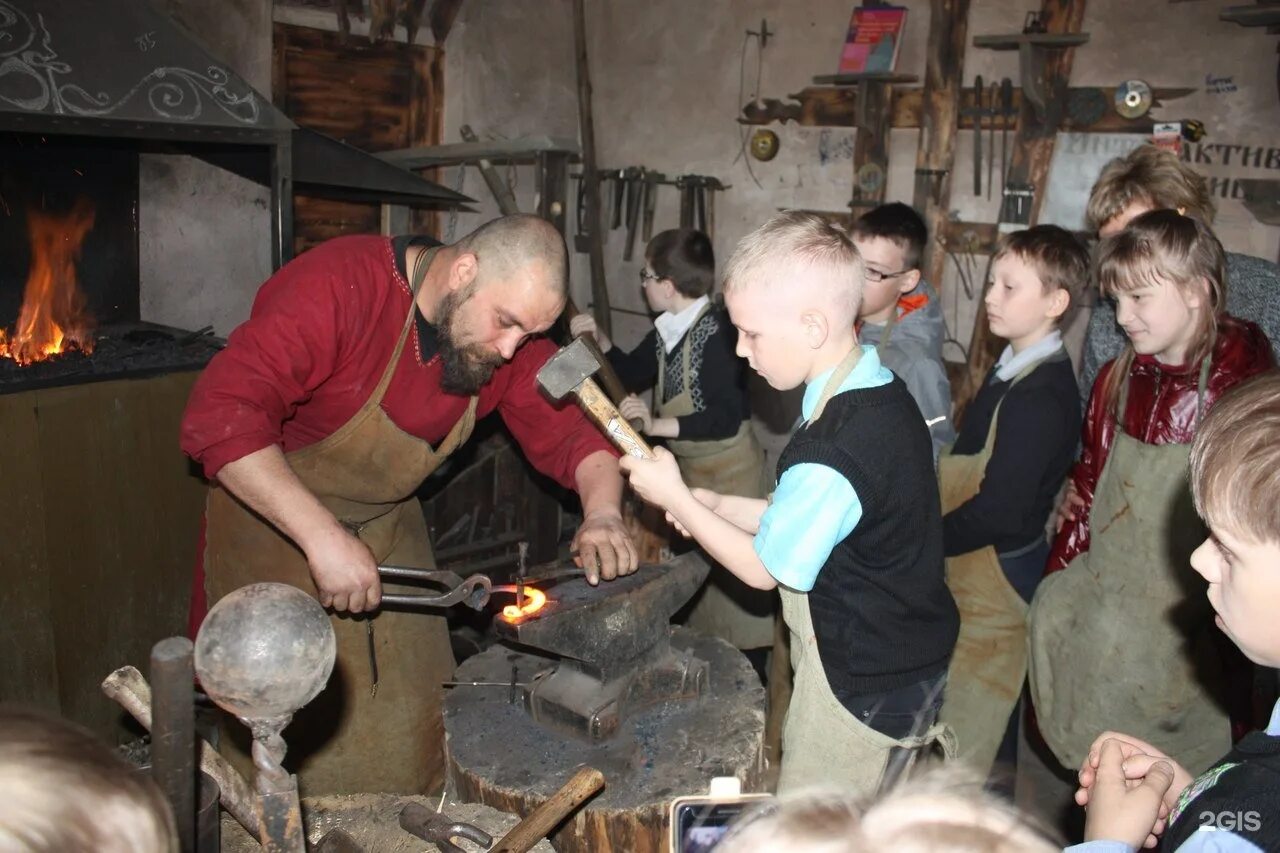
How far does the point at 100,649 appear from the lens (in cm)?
391

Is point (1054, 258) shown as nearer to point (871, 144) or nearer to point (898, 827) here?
point (898, 827)

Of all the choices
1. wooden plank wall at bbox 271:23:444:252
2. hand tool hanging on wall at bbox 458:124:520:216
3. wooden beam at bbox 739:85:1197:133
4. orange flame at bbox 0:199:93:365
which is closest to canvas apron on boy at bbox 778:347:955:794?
orange flame at bbox 0:199:93:365

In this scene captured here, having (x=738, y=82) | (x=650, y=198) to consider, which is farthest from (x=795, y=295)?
(x=650, y=198)

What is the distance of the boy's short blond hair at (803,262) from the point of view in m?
2.07

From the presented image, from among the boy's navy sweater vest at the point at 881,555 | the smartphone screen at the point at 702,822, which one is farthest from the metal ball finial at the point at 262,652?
the boy's navy sweater vest at the point at 881,555

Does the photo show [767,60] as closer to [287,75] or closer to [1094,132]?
[1094,132]

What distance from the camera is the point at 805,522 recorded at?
198cm

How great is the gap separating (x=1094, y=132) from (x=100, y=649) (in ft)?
17.8

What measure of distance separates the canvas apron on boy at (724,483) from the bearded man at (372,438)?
1378mm

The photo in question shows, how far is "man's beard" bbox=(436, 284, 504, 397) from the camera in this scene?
284 cm

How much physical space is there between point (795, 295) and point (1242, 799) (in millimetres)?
1175

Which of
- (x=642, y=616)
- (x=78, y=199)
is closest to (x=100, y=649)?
(x=78, y=199)

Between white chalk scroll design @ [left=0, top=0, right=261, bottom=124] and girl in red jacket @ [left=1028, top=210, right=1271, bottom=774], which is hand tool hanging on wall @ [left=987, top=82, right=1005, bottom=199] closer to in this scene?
girl in red jacket @ [left=1028, top=210, right=1271, bottom=774]

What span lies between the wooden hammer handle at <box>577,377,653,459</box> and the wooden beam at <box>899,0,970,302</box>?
3.92 metres
